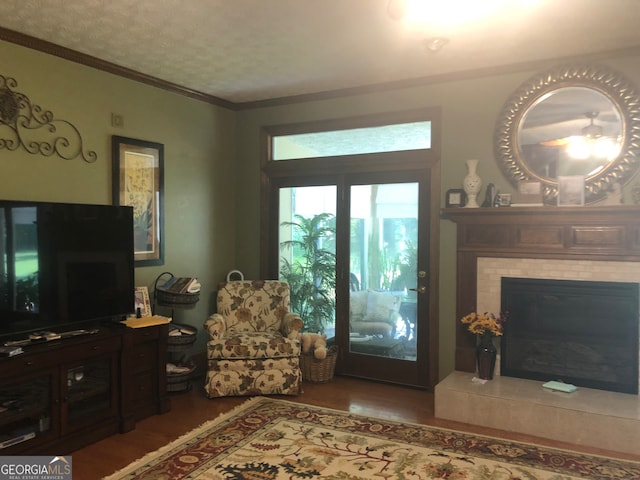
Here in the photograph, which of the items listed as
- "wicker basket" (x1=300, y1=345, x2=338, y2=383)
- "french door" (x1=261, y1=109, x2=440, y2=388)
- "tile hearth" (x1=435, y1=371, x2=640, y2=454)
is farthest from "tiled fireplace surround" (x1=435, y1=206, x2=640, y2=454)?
"wicker basket" (x1=300, y1=345, x2=338, y2=383)

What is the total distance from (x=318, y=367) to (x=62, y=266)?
2.22 metres

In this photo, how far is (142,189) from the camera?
419 centimetres

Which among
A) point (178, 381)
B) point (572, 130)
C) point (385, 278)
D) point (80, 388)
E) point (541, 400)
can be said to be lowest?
point (178, 381)

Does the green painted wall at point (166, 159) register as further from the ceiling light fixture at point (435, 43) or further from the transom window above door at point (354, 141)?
the ceiling light fixture at point (435, 43)

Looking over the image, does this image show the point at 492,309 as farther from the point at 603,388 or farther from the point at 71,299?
the point at 71,299

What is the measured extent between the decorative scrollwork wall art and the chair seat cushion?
171 cm

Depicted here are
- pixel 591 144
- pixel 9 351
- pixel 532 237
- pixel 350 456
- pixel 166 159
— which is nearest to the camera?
pixel 9 351

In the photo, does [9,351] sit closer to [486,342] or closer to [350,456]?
[350,456]

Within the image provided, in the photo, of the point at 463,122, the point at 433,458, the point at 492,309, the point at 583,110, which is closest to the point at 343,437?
the point at 433,458

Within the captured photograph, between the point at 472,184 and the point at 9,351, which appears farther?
the point at 472,184

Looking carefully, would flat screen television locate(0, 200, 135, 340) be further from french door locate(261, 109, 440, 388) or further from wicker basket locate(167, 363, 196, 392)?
french door locate(261, 109, 440, 388)

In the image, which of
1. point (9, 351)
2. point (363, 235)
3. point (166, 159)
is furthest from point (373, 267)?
point (9, 351)

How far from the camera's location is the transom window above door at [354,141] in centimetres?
434

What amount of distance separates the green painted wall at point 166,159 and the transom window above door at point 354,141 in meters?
0.64
